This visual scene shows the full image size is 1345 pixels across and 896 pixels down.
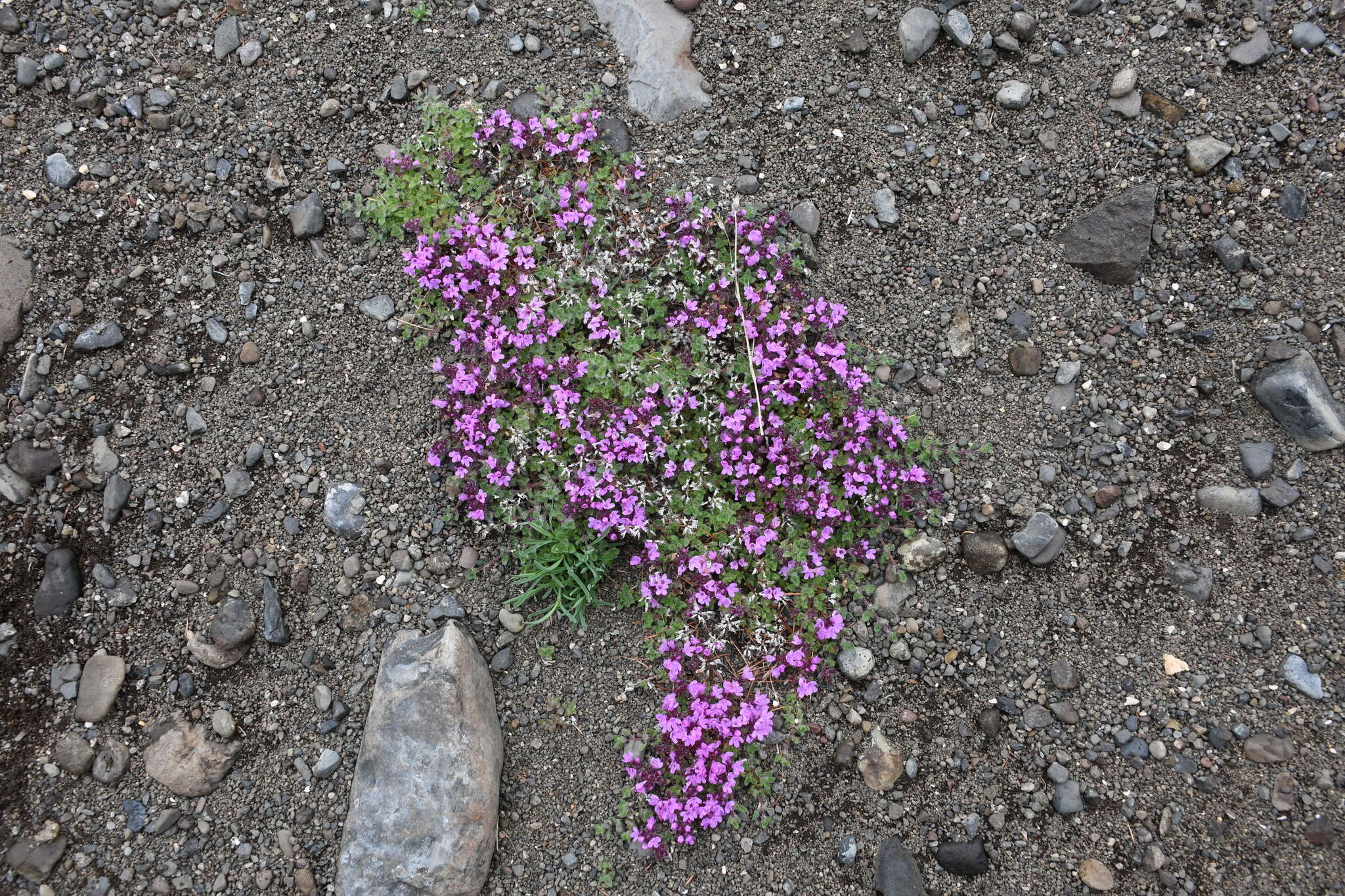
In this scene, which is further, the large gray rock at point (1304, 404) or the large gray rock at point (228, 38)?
the large gray rock at point (228, 38)

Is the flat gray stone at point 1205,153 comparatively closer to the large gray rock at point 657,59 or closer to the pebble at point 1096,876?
the large gray rock at point 657,59

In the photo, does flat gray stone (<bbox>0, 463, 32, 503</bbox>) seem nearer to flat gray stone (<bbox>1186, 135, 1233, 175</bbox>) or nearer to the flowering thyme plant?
the flowering thyme plant

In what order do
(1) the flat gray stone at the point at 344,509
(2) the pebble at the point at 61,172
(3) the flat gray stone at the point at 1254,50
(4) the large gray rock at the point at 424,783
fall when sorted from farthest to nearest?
1. (2) the pebble at the point at 61,172
2. (3) the flat gray stone at the point at 1254,50
3. (1) the flat gray stone at the point at 344,509
4. (4) the large gray rock at the point at 424,783

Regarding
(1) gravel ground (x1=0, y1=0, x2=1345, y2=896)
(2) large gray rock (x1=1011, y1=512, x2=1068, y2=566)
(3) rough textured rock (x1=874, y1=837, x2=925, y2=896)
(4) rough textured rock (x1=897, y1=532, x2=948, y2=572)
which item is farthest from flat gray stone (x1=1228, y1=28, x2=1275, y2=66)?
(3) rough textured rock (x1=874, y1=837, x2=925, y2=896)

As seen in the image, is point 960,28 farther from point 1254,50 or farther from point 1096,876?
point 1096,876

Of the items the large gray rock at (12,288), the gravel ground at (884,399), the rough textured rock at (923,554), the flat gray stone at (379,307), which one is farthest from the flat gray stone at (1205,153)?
the large gray rock at (12,288)

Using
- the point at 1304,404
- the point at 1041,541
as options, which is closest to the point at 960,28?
the point at 1304,404

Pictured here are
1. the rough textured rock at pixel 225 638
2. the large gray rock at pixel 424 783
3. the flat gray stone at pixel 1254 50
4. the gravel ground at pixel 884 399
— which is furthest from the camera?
the flat gray stone at pixel 1254 50
